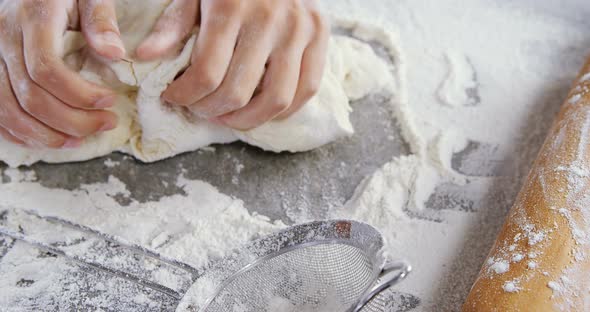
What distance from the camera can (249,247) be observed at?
981 millimetres

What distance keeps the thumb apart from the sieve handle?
0.58 meters

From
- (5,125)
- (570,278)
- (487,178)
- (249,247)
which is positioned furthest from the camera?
(487,178)

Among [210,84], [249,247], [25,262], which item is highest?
[210,84]

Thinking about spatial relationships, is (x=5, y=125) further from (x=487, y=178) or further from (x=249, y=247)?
(x=487, y=178)

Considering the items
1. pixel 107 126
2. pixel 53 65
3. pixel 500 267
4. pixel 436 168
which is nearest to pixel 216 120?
pixel 107 126

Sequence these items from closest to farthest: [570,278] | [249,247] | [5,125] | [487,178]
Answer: [570,278]
[249,247]
[5,125]
[487,178]

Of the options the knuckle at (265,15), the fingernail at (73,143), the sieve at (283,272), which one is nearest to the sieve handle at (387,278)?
the sieve at (283,272)

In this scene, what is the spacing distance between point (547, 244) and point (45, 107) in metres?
0.88

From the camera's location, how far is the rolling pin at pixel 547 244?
0.84 m

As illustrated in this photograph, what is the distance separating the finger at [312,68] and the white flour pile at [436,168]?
0.21m

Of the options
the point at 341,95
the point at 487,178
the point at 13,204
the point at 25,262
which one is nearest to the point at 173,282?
the point at 25,262

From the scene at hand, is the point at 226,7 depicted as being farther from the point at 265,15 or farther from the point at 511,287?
the point at 511,287

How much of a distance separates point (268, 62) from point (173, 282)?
435mm

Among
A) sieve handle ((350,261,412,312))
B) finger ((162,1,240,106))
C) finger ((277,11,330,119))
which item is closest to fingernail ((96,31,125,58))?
finger ((162,1,240,106))
